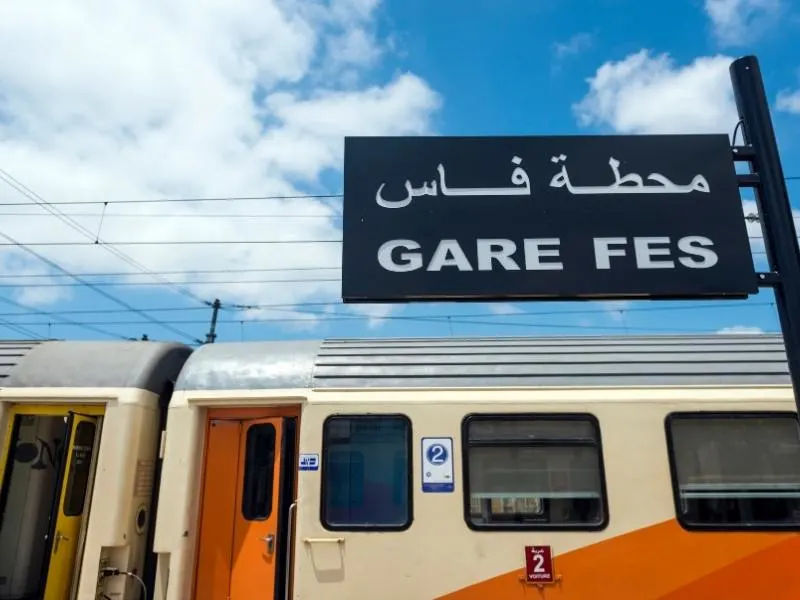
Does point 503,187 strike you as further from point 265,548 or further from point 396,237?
point 265,548

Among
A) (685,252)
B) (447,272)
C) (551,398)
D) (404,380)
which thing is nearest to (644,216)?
(685,252)

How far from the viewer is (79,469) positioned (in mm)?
5672

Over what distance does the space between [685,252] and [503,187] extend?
113 centimetres

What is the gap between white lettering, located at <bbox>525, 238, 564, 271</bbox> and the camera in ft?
11.6

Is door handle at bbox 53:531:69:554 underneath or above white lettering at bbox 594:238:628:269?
underneath

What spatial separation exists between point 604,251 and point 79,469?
16.6 ft

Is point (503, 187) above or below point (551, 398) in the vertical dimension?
above

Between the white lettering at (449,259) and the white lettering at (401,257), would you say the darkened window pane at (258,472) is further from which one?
the white lettering at (449,259)

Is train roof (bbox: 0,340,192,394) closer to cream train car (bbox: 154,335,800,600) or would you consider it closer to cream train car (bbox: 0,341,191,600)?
cream train car (bbox: 0,341,191,600)

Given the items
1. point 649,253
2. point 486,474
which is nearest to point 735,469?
point 486,474

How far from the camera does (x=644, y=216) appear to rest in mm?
3650

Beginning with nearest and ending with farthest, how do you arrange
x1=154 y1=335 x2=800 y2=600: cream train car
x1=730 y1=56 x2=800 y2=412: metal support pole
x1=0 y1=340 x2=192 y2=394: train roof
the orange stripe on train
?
x1=730 y1=56 x2=800 y2=412: metal support pole < the orange stripe on train < x1=154 y1=335 x2=800 y2=600: cream train car < x1=0 y1=340 x2=192 y2=394: train roof

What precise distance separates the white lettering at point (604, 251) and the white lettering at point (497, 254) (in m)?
0.47

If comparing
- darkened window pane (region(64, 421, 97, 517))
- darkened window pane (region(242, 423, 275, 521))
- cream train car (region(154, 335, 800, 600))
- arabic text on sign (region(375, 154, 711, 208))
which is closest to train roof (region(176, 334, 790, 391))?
cream train car (region(154, 335, 800, 600))
